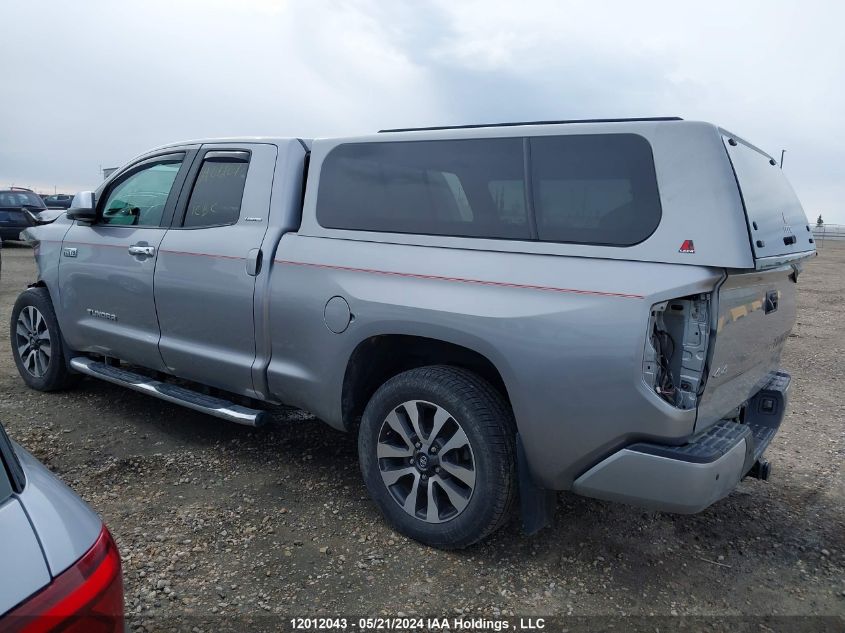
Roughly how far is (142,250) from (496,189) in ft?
8.22

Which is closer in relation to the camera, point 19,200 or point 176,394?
point 176,394

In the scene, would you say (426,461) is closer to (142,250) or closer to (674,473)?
(674,473)

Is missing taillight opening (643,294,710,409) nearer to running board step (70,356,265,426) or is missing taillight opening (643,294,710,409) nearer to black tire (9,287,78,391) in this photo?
running board step (70,356,265,426)

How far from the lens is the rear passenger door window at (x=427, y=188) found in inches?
116

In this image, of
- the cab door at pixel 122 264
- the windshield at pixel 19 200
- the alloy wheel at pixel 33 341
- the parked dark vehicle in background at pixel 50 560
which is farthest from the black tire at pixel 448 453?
the windshield at pixel 19 200

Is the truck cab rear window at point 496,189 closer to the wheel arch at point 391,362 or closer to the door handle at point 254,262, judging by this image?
the door handle at point 254,262

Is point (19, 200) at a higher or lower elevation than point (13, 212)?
higher

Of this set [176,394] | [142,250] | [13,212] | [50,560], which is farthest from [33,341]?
[13,212]

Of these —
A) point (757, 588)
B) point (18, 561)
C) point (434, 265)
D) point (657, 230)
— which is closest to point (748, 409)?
point (757, 588)

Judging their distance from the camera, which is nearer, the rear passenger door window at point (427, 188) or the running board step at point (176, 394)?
the rear passenger door window at point (427, 188)

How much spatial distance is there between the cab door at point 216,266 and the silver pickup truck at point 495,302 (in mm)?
14

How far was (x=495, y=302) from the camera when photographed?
9.14ft

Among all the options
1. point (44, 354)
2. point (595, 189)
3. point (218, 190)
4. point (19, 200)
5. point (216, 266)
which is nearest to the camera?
point (595, 189)

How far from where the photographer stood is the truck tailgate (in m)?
2.59
